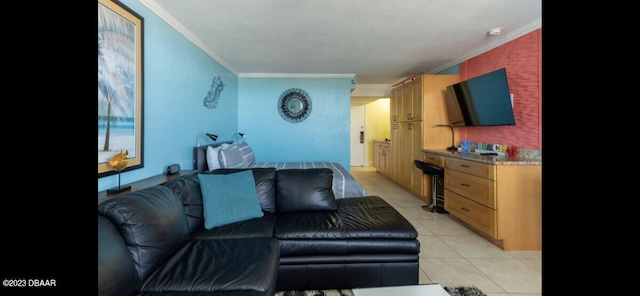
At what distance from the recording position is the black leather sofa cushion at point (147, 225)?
1226 millimetres

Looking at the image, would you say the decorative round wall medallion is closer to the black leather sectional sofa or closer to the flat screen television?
the flat screen television

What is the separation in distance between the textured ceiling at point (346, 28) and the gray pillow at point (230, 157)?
126cm

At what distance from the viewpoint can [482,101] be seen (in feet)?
10.5

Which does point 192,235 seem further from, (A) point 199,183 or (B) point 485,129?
(B) point 485,129

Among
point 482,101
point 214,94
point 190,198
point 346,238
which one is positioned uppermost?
point 214,94

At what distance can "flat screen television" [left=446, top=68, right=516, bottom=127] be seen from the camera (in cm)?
290

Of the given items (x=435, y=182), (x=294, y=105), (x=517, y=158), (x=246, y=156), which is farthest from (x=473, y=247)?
(x=294, y=105)

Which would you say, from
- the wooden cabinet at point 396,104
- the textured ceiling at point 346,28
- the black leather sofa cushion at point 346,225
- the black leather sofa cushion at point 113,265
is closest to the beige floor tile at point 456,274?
the black leather sofa cushion at point 346,225

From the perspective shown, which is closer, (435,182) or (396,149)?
(435,182)

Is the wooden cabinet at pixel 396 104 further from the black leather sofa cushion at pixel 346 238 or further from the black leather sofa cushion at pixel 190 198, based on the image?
the black leather sofa cushion at pixel 190 198

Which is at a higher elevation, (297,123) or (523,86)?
(523,86)

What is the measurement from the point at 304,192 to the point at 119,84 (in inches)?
58.1

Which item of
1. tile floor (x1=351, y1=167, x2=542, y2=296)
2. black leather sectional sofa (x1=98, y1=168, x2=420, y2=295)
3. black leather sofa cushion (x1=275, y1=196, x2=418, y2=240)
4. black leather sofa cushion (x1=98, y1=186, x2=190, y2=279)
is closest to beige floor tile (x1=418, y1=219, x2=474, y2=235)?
tile floor (x1=351, y1=167, x2=542, y2=296)

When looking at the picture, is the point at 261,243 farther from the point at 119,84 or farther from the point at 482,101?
the point at 482,101
